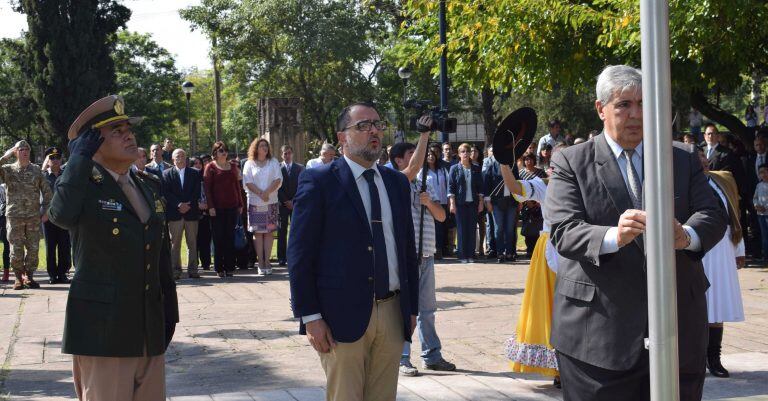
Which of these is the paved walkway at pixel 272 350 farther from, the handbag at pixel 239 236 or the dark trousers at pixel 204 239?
the dark trousers at pixel 204 239

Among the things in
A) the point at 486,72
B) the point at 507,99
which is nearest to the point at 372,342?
the point at 486,72

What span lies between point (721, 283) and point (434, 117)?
8.21 feet

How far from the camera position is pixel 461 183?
16.8 metres

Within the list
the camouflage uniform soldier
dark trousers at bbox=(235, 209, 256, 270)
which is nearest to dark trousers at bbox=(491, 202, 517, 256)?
dark trousers at bbox=(235, 209, 256, 270)

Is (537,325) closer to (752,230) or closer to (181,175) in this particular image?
(181,175)

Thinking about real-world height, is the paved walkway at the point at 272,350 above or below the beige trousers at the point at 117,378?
below

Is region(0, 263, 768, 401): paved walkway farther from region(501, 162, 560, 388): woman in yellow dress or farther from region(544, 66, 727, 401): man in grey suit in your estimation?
region(544, 66, 727, 401): man in grey suit

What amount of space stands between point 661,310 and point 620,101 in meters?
1.28

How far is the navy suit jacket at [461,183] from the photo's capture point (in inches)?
659

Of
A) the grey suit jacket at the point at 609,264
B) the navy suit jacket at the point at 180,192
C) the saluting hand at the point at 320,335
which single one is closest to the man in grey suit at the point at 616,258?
the grey suit jacket at the point at 609,264

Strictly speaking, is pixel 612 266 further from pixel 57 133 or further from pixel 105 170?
pixel 57 133

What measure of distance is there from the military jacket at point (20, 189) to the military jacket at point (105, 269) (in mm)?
9620

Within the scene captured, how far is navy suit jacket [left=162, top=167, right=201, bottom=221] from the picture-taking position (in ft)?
47.1

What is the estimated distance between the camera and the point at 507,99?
48406 mm
